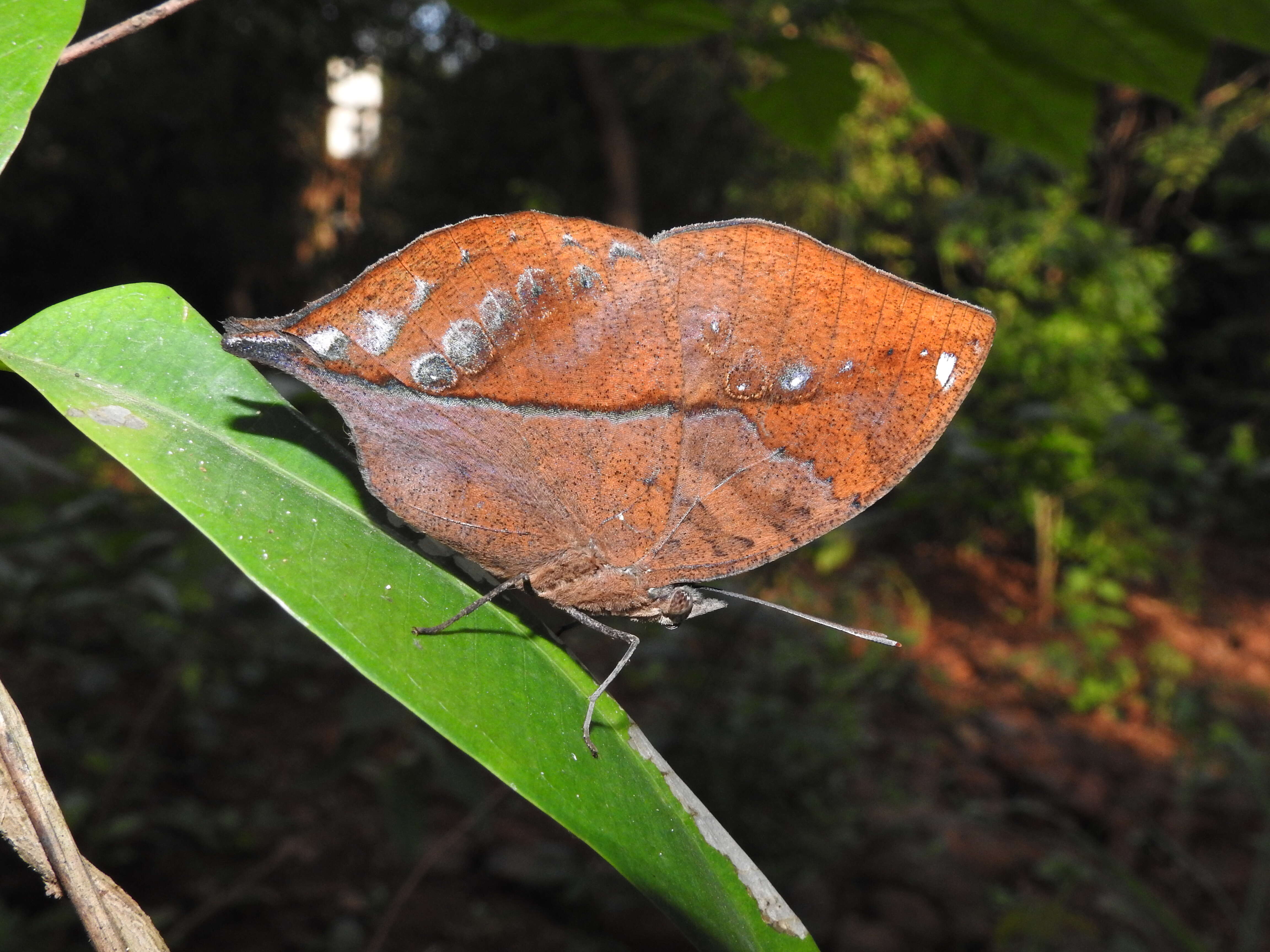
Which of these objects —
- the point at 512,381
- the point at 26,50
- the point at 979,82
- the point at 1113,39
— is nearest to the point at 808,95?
the point at 979,82

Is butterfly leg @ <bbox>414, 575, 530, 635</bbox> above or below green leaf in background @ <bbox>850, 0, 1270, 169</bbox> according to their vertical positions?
below

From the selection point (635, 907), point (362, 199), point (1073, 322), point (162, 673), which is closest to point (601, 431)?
point (635, 907)

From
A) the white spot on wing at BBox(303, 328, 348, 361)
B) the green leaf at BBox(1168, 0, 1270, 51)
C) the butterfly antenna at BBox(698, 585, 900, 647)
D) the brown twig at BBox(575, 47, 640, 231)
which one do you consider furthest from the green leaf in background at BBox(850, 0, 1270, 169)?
the brown twig at BBox(575, 47, 640, 231)

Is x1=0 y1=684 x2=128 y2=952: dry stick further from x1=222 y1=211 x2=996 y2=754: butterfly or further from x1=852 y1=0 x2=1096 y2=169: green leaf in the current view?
x1=852 y1=0 x2=1096 y2=169: green leaf

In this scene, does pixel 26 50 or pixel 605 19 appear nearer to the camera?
pixel 26 50

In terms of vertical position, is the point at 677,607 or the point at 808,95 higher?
the point at 808,95

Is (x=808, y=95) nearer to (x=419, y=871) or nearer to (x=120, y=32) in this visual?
(x=120, y=32)
